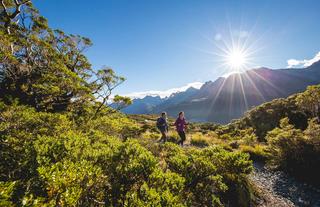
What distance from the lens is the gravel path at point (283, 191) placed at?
5.89m

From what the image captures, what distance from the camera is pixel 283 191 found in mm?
6680

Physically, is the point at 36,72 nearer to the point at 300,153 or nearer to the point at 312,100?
the point at 300,153

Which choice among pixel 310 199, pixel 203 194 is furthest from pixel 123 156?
pixel 310 199

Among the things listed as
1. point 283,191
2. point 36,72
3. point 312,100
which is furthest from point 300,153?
point 36,72

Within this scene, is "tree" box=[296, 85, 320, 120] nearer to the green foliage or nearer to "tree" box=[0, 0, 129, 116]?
the green foliage

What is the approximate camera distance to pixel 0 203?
6.70ft

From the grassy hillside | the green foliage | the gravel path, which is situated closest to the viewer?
the grassy hillside

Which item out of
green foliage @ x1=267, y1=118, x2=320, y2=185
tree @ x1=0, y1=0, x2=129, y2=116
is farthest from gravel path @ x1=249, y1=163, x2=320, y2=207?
tree @ x1=0, y1=0, x2=129, y2=116

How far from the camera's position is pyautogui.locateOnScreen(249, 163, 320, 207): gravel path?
5.89 m

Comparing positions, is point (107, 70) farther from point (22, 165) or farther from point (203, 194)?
point (203, 194)

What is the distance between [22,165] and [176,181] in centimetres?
302

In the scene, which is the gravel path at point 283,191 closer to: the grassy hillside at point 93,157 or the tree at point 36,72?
the grassy hillside at point 93,157

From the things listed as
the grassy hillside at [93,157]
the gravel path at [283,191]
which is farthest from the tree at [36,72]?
the gravel path at [283,191]

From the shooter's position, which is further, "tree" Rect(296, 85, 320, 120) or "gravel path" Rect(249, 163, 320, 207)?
"tree" Rect(296, 85, 320, 120)
